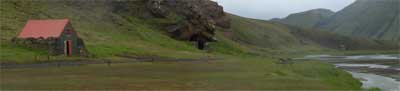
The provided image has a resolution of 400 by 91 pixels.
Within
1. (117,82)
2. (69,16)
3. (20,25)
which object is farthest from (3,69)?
(69,16)

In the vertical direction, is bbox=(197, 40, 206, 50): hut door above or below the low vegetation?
below

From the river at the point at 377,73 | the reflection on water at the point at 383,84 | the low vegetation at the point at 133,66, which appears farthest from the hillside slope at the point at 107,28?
the reflection on water at the point at 383,84

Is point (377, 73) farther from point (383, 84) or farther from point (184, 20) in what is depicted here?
point (184, 20)

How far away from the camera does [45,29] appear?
8681 cm

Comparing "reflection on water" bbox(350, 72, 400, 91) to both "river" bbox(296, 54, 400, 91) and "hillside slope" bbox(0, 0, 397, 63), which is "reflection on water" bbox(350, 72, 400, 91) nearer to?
"river" bbox(296, 54, 400, 91)

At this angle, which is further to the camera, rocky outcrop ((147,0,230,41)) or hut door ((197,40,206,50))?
rocky outcrop ((147,0,230,41))

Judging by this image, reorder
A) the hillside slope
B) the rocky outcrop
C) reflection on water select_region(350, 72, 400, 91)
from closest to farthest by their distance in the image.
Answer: reflection on water select_region(350, 72, 400, 91), the hillside slope, the rocky outcrop

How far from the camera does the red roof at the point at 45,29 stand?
85.8 metres

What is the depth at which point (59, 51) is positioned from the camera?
278ft

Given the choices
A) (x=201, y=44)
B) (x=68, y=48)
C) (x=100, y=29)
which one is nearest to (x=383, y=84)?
(x=68, y=48)

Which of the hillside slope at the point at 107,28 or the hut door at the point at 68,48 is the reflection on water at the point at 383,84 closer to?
the hillside slope at the point at 107,28

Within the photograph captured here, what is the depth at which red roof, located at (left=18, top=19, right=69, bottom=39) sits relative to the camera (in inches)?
3378

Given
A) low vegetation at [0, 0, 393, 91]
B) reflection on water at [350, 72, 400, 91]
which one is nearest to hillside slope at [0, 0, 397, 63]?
low vegetation at [0, 0, 393, 91]

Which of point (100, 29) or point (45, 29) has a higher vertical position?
point (45, 29)
